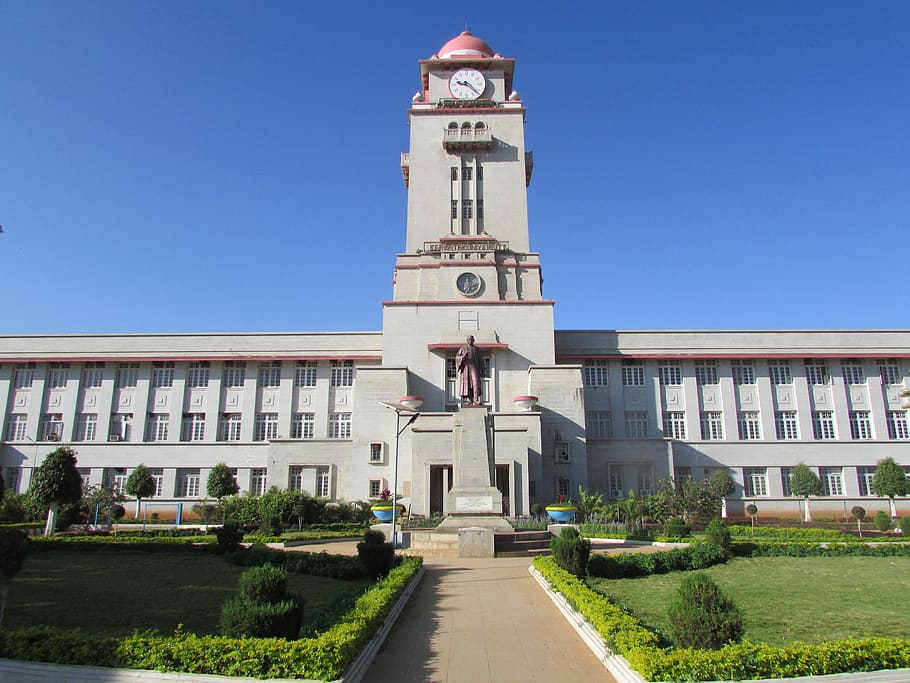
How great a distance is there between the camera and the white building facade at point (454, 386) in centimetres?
3641

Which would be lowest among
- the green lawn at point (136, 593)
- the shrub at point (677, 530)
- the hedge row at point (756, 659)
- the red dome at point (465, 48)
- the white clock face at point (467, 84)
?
the green lawn at point (136, 593)

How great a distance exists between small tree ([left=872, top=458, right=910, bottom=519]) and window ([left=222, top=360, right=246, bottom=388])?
36.8 meters

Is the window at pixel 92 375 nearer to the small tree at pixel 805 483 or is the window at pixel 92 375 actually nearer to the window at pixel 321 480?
the window at pixel 321 480

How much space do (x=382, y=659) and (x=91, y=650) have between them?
322 cm

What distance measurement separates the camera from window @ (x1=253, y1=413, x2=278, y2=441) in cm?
3938

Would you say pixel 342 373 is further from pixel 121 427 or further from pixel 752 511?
Result: pixel 752 511

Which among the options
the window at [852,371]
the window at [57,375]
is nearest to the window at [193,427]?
the window at [57,375]

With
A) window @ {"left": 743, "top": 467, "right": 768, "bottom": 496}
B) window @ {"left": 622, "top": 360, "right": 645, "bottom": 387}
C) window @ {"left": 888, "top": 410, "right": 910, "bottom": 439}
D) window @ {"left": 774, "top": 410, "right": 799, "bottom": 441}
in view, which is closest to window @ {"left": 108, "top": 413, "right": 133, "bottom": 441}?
window @ {"left": 622, "top": 360, "right": 645, "bottom": 387}

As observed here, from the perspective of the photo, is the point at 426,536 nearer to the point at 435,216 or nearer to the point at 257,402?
the point at 257,402

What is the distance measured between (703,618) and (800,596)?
5.91 metres

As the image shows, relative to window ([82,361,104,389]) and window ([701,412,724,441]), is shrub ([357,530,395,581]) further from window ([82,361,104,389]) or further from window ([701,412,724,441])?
window ([82,361,104,389])

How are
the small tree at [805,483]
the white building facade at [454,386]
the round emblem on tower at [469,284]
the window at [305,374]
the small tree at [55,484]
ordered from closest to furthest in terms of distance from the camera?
the small tree at [55,484], the small tree at [805,483], the white building facade at [454,386], the round emblem on tower at [469,284], the window at [305,374]

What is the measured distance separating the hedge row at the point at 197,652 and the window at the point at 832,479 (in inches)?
1509

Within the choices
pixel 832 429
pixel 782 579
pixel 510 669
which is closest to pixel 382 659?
pixel 510 669
